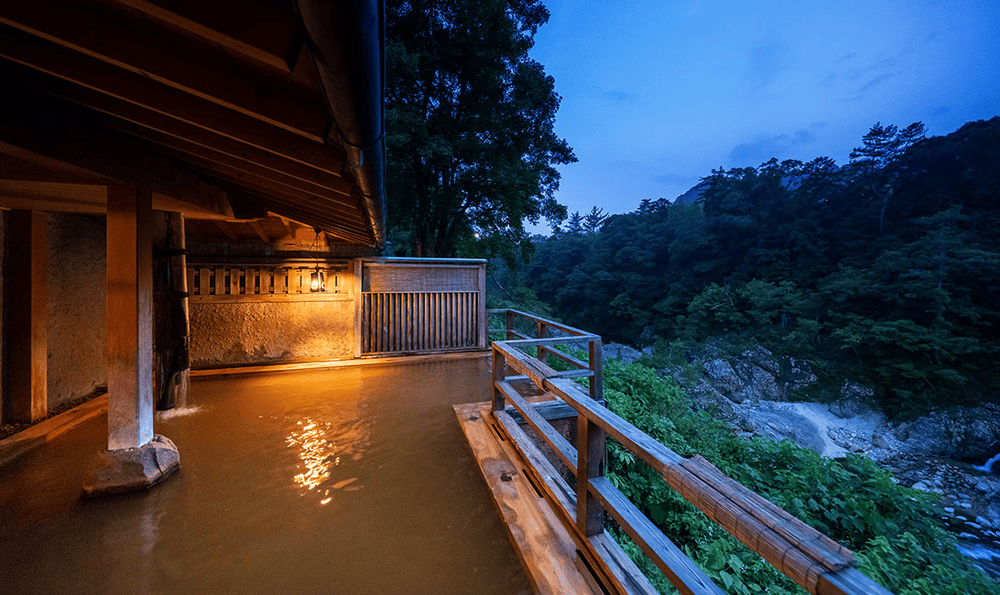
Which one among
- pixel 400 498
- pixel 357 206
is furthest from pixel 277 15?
pixel 400 498

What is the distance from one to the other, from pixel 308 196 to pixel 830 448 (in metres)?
18.2

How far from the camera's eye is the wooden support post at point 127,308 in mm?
2518

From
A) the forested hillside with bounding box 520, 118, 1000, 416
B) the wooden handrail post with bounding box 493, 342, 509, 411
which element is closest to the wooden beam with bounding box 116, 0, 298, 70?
the wooden handrail post with bounding box 493, 342, 509, 411

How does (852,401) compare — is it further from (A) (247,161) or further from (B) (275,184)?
(A) (247,161)

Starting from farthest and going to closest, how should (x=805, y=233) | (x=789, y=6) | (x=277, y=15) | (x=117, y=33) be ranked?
1. (x=789, y=6)
2. (x=805, y=233)
3. (x=117, y=33)
4. (x=277, y=15)

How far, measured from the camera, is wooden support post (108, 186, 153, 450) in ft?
8.26

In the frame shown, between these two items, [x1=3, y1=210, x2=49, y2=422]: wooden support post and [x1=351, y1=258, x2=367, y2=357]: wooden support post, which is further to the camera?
[x1=351, y1=258, x2=367, y2=357]: wooden support post

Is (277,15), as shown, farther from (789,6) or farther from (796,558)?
(789,6)

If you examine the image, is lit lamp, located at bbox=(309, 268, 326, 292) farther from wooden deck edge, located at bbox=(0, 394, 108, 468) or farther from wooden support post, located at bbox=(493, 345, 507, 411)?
wooden support post, located at bbox=(493, 345, 507, 411)

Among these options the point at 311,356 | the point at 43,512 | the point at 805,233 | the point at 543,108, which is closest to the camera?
the point at 43,512

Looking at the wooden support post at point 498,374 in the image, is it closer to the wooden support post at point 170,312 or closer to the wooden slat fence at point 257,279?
the wooden support post at point 170,312

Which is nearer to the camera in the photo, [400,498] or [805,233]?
[400,498]

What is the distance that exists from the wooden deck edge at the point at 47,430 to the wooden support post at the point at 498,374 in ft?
12.6

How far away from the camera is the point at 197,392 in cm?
473
